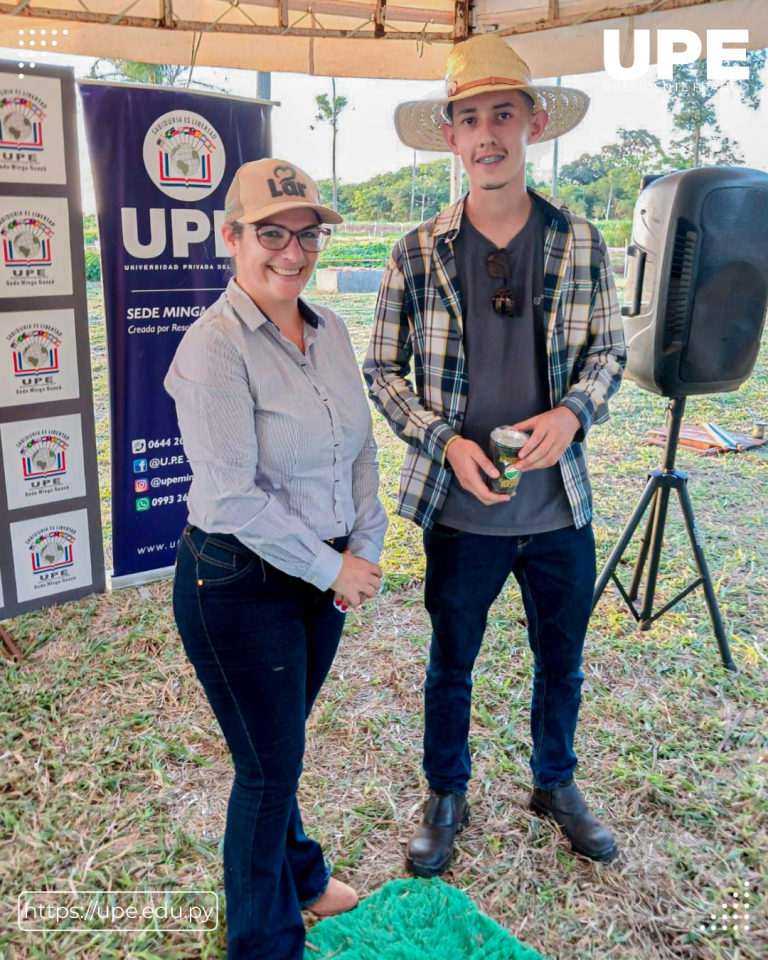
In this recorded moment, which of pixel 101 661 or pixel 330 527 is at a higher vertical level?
pixel 330 527

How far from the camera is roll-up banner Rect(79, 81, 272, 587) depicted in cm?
305

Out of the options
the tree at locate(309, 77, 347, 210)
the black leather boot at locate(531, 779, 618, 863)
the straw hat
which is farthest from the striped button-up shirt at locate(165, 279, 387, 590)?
the tree at locate(309, 77, 347, 210)

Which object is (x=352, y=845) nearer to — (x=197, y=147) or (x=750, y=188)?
(x=750, y=188)

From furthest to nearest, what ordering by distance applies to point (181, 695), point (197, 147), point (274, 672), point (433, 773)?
1. point (197, 147)
2. point (181, 695)
3. point (433, 773)
4. point (274, 672)

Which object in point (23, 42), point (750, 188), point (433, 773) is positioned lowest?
point (433, 773)

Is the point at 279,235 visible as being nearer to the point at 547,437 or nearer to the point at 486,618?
the point at 547,437

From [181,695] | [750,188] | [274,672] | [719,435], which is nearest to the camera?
[274,672]

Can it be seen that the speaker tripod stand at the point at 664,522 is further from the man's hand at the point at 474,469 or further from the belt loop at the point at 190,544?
the belt loop at the point at 190,544

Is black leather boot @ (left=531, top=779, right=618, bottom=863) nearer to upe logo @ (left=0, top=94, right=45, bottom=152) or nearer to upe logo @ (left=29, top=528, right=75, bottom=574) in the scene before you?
upe logo @ (left=29, top=528, right=75, bottom=574)

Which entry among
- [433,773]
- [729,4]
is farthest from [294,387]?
[729,4]

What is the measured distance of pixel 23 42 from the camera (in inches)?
113

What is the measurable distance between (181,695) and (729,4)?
3.23 metres

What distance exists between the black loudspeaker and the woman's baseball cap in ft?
5.57

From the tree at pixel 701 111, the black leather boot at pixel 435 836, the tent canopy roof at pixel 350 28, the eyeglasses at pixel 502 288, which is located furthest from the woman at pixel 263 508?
the tree at pixel 701 111
